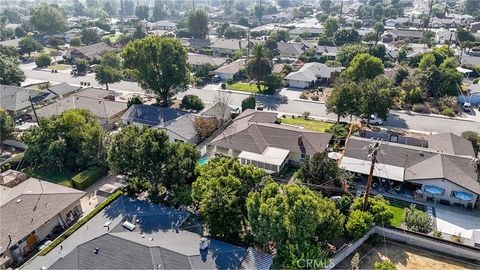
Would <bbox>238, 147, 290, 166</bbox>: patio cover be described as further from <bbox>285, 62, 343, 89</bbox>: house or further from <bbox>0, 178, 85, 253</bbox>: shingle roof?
<bbox>285, 62, 343, 89</bbox>: house

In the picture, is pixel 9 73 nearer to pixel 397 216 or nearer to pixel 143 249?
pixel 143 249

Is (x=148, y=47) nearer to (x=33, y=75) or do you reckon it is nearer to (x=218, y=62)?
(x=218, y=62)

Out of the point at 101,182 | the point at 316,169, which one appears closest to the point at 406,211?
the point at 316,169

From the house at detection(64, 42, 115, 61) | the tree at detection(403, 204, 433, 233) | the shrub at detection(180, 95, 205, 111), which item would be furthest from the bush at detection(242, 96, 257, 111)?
the house at detection(64, 42, 115, 61)

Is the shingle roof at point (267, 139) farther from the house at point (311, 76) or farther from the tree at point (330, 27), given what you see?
the tree at point (330, 27)

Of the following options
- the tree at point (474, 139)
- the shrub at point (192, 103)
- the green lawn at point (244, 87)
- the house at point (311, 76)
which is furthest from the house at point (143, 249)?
the house at point (311, 76)

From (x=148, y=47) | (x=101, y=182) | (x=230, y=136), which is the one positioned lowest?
(x=101, y=182)
